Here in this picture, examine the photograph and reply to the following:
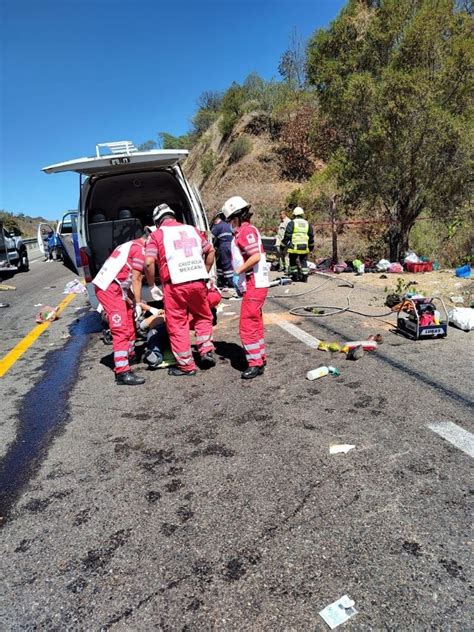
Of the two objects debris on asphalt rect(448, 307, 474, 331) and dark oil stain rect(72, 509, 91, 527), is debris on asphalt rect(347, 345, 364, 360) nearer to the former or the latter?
debris on asphalt rect(448, 307, 474, 331)

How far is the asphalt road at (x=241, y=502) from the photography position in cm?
196

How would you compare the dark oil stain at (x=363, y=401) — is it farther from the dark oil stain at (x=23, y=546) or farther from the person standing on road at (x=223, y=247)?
the person standing on road at (x=223, y=247)

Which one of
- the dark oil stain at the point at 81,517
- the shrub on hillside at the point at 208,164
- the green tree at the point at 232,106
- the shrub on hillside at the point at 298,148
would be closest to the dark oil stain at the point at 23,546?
the dark oil stain at the point at 81,517

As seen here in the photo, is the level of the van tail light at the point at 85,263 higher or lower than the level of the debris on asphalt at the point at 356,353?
higher

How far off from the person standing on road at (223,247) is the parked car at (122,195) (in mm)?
1882

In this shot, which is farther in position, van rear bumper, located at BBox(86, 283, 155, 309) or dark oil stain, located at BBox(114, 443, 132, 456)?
van rear bumper, located at BBox(86, 283, 155, 309)

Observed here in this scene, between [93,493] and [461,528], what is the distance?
6.66 ft

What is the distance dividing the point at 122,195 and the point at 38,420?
478 cm

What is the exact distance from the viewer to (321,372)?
4.43 meters

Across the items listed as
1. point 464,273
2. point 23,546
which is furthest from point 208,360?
point 464,273

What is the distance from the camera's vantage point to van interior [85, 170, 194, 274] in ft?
22.5

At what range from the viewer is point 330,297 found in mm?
8555

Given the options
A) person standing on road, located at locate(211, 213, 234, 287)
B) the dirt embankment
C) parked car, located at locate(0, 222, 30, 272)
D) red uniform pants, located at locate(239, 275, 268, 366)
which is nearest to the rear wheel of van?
parked car, located at locate(0, 222, 30, 272)

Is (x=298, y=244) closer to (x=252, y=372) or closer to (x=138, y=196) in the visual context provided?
(x=138, y=196)
